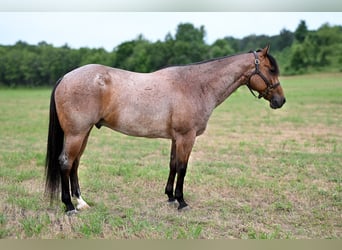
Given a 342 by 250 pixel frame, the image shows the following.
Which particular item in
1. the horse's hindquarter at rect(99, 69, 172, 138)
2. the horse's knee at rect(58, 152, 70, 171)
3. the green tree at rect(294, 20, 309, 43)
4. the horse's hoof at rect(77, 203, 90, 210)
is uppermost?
the green tree at rect(294, 20, 309, 43)

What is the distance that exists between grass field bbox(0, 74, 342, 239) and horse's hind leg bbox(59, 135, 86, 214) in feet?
0.63

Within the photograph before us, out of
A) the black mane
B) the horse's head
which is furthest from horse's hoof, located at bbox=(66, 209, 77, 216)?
the black mane

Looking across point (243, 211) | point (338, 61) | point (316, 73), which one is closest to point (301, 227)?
point (243, 211)

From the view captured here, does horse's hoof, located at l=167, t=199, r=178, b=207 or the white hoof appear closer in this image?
the white hoof

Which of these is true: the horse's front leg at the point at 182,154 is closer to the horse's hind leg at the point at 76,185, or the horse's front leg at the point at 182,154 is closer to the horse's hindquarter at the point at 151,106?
the horse's hindquarter at the point at 151,106

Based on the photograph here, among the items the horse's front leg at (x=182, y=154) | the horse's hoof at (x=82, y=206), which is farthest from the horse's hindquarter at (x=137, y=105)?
the horse's hoof at (x=82, y=206)

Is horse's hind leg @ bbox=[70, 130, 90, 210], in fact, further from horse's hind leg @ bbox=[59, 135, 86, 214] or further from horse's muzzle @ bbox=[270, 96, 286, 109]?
horse's muzzle @ bbox=[270, 96, 286, 109]

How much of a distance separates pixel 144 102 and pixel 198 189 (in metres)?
1.90

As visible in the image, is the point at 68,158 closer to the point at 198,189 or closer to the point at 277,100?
the point at 198,189

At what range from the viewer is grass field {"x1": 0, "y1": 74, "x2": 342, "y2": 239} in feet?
11.8

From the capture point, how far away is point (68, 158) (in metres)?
3.94

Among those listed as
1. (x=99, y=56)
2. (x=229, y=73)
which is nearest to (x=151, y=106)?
(x=229, y=73)

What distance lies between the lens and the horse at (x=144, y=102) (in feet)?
12.8

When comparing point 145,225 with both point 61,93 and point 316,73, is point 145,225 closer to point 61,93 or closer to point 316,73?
point 61,93
